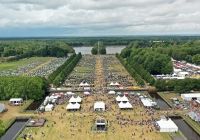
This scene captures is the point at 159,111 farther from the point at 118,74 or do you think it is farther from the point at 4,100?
the point at 118,74

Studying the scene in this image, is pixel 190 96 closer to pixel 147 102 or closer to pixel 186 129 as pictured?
pixel 147 102

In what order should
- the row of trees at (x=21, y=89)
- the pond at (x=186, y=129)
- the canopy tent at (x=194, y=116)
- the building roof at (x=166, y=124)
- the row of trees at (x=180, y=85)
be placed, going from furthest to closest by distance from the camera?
1. the row of trees at (x=180, y=85)
2. the row of trees at (x=21, y=89)
3. the canopy tent at (x=194, y=116)
4. the building roof at (x=166, y=124)
5. the pond at (x=186, y=129)

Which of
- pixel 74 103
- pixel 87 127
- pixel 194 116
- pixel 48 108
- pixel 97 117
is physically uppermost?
pixel 194 116

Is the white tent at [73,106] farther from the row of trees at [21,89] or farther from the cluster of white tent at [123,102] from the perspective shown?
the row of trees at [21,89]

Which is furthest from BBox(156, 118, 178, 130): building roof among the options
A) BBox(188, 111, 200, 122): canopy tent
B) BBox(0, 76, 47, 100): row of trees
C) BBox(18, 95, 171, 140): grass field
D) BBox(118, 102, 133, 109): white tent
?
BBox(0, 76, 47, 100): row of trees

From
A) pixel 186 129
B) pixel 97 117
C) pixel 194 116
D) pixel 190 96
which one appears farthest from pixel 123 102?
pixel 186 129

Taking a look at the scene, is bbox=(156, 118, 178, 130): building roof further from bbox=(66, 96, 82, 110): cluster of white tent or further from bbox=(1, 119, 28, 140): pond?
bbox=(1, 119, 28, 140): pond

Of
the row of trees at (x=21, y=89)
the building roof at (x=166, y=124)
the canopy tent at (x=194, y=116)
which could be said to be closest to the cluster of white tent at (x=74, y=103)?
the row of trees at (x=21, y=89)
